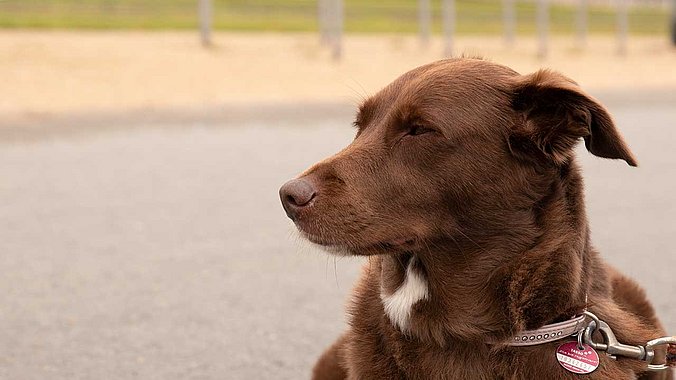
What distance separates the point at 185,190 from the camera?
338 inches

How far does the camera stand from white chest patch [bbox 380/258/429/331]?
350cm

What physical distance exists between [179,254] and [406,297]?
3.43 m

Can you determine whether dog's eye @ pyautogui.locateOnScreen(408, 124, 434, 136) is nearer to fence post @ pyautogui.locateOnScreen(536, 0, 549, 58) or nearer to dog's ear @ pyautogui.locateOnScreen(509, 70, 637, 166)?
dog's ear @ pyautogui.locateOnScreen(509, 70, 637, 166)

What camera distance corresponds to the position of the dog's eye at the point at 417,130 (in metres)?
3.49

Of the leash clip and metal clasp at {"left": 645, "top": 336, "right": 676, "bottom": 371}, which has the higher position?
the leash clip

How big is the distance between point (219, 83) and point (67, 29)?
5324 mm

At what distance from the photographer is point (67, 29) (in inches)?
766

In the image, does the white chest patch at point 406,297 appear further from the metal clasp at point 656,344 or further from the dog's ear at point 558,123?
the metal clasp at point 656,344

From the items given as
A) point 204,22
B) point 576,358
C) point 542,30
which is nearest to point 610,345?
point 576,358

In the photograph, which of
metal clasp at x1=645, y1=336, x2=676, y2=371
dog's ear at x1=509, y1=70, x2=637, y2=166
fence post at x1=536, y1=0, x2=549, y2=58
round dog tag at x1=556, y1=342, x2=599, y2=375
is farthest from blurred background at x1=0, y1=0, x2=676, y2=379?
fence post at x1=536, y1=0, x2=549, y2=58

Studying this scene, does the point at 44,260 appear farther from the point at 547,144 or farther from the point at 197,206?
the point at 547,144

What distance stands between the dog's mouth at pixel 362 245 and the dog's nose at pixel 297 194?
10cm

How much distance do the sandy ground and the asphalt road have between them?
7.50 feet

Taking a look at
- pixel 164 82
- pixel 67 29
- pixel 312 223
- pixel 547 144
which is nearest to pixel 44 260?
pixel 312 223
